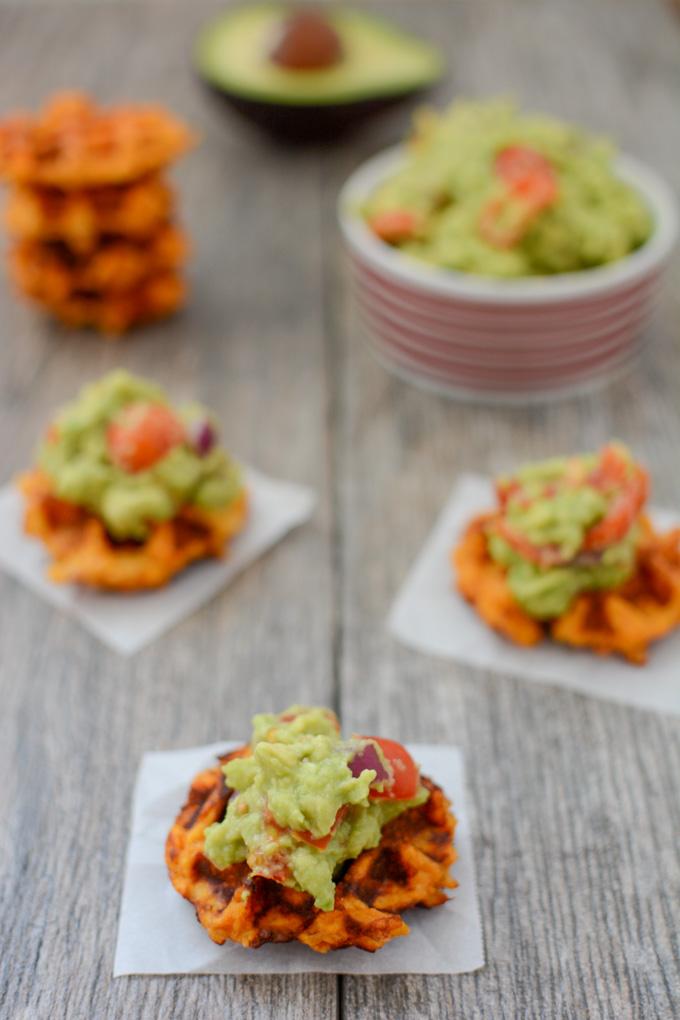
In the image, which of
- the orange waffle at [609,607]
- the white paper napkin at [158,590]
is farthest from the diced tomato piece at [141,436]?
the orange waffle at [609,607]

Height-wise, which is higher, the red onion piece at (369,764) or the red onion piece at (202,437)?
the red onion piece at (369,764)

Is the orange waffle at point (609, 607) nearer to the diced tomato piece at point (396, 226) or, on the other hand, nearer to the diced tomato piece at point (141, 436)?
the diced tomato piece at point (141, 436)

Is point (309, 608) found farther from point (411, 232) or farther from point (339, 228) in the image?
point (339, 228)

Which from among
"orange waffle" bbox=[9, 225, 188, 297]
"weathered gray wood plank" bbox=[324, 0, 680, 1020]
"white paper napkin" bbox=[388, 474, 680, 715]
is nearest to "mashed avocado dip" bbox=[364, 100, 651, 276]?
"weathered gray wood plank" bbox=[324, 0, 680, 1020]

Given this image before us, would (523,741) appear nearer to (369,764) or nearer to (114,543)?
(369,764)

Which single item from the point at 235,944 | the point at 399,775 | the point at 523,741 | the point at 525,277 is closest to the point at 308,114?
the point at 525,277

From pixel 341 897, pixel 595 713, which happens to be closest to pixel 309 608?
pixel 595 713
